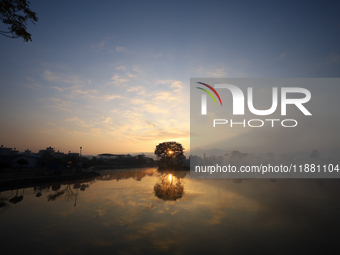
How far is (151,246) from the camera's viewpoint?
7.34 metres

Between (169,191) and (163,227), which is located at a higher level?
(163,227)

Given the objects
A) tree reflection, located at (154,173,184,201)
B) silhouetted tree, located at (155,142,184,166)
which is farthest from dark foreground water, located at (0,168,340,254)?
silhouetted tree, located at (155,142,184,166)

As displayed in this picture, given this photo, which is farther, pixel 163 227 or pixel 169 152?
pixel 169 152

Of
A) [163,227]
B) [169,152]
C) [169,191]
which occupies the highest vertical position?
[169,152]

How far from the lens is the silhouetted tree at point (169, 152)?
60.6m

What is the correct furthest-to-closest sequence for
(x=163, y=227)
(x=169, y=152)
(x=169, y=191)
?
(x=169, y=152)
(x=169, y=191)
(x=163, y=227)

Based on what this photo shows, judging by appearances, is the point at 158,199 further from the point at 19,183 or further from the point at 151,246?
the point at 19,183

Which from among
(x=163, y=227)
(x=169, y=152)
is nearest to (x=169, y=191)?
(x=163, y=227)

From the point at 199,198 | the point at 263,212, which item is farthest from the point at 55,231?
the point at 263,212

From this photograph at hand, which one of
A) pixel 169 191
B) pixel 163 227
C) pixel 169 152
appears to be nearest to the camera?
pixel 163 227

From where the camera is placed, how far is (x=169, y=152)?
60.3 m

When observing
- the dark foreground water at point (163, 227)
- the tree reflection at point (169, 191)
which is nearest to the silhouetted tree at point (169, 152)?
the tree reflection at point (169, 191)

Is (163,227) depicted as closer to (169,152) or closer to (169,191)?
(169,191)

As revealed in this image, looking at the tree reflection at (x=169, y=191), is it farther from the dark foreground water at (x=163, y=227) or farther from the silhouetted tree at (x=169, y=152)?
the silhouetted tree at (x=169, y=152)
